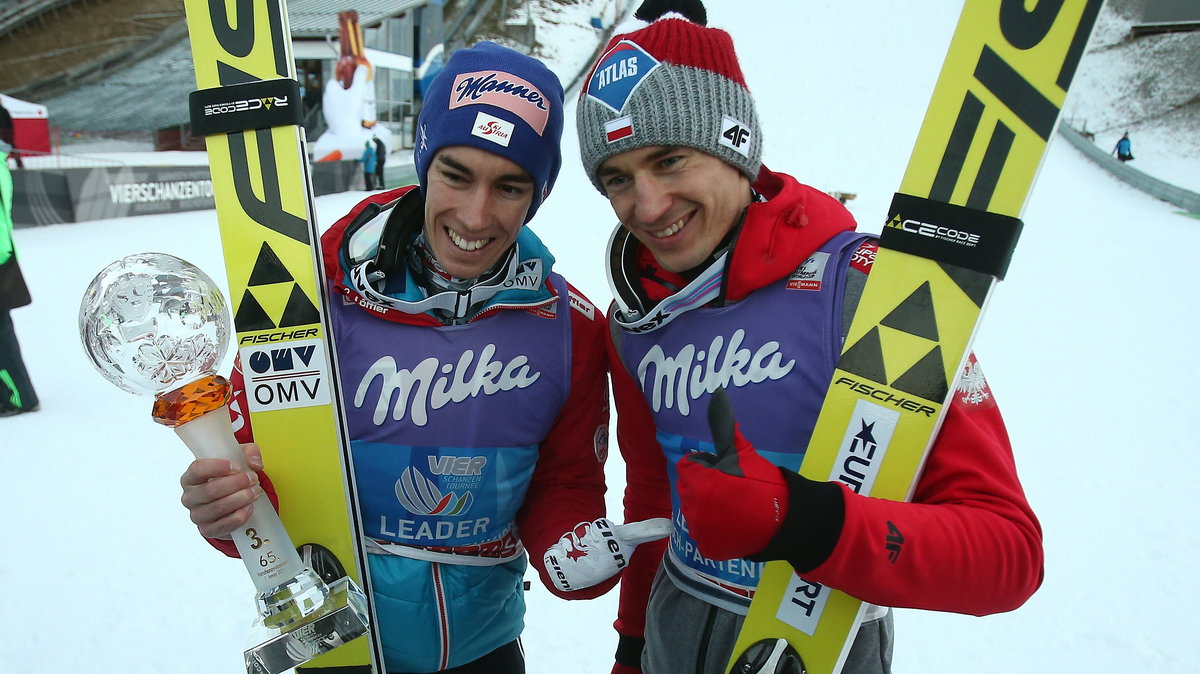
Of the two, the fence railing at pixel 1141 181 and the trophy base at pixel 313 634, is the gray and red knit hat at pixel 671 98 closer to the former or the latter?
the trophy base at pixel 313 634

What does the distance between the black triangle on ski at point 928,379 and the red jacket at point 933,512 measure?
0.14 feet

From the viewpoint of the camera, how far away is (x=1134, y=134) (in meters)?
21.2

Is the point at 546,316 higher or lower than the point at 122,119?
higher

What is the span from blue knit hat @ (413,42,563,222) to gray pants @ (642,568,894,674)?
93cm

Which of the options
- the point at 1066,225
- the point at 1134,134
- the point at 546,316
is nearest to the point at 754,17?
the point at 1134,134

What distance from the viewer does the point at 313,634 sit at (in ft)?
4.33

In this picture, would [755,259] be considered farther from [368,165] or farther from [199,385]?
[368,165]

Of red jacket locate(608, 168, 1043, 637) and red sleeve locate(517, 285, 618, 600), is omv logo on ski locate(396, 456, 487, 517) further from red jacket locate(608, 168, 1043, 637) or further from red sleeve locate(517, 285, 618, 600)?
red jacket locate(608, 168, 1043, 637)

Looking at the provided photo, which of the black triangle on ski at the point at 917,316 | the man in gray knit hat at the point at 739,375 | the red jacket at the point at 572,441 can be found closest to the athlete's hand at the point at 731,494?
the man in gray knit hat at the point at 739,375

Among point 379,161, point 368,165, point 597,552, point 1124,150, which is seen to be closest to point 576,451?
point 597,552

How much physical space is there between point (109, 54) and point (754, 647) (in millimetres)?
26226

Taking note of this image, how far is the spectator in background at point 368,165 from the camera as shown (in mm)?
14367

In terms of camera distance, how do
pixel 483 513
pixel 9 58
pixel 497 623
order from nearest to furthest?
pixel 483 513
pixel 497 623
pixel 9 58

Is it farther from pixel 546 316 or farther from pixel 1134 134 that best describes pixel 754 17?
pixel 546 316
